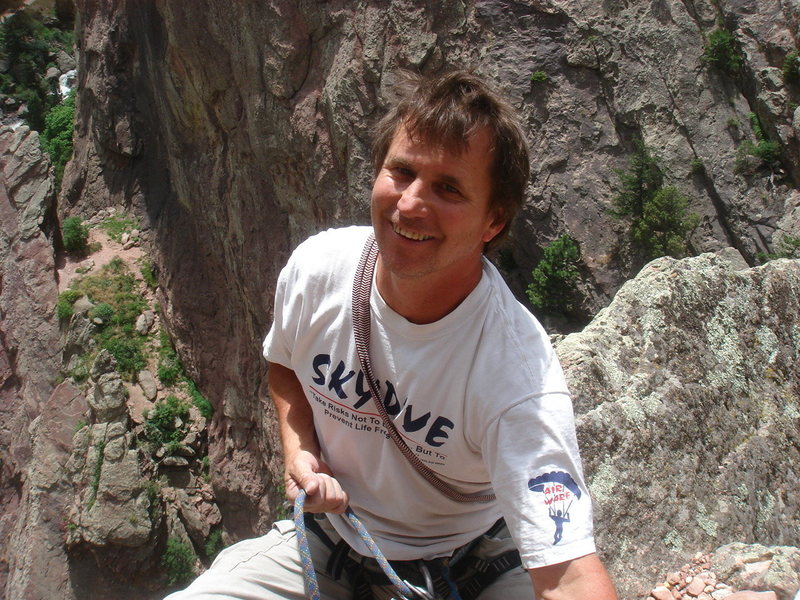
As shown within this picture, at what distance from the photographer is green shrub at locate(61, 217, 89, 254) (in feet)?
67.3

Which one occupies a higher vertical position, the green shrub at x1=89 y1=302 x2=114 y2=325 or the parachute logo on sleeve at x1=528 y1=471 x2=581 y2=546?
the parachute logo on sleeve at x1=528 y1=471 x2=581 y2=546

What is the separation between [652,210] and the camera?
1091 centimetres

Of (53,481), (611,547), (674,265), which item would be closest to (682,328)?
(674,265)

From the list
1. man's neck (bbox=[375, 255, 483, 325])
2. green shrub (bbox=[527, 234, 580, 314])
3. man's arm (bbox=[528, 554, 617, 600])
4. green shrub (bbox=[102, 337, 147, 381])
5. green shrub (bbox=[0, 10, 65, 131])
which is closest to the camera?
man's arm (bbox=[528, 554, 617, 600])

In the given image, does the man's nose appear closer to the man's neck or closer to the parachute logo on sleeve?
the man's neck

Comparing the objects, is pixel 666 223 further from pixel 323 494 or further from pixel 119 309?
pixel 119 309

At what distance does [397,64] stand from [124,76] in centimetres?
1243

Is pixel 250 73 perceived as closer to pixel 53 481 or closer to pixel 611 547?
pixel 53 481

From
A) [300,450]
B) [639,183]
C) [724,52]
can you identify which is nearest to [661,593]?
[300,450]

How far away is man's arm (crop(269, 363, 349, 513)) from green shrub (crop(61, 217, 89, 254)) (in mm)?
19745

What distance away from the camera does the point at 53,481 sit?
16.7 metres

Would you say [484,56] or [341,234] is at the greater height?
[484,56]

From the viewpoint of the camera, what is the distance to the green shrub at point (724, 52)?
37.5 ft

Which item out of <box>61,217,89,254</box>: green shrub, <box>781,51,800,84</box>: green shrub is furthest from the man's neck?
<box>61,217,89,254</box>: green shrub
